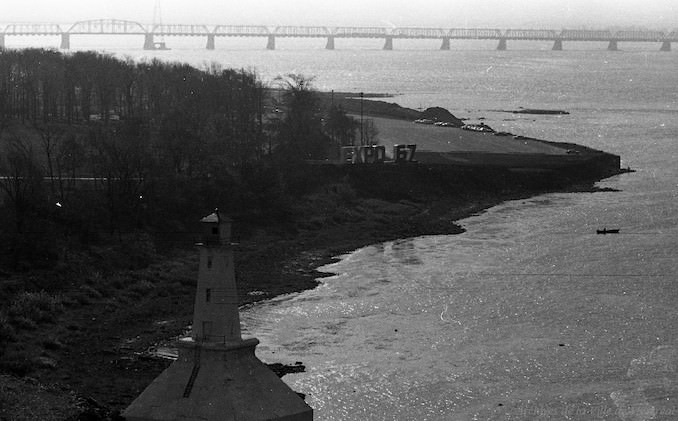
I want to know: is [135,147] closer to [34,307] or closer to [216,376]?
[34,307]

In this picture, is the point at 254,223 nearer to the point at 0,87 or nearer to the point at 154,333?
the point at 154,333

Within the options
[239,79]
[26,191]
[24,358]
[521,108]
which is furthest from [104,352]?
[521,108]

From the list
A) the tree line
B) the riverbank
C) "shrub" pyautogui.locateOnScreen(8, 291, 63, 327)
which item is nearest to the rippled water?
the riverbank

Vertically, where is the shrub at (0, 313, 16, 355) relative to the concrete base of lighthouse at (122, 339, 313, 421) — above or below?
below

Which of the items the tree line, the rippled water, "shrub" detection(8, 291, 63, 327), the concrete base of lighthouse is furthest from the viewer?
the tree line

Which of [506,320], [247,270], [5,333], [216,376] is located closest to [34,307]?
[5,333]

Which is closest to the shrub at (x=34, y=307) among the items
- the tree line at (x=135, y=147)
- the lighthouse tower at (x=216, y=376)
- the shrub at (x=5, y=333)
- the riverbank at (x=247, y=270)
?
the riverbank at (x=247, y=270)

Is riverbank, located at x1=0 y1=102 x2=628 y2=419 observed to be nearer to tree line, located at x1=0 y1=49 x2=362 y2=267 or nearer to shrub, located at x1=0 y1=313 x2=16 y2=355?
shrub, located at x1=0 y1=313 x2=16 y2=355

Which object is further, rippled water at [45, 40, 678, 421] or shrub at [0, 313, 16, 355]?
shrub at [0, 313, 16, 355]
